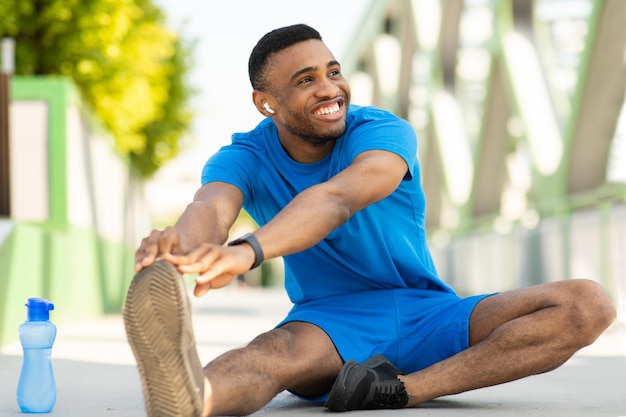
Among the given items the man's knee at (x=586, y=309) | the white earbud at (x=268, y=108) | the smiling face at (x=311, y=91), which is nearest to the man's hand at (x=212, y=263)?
the smiling face at (x=311, y=91)

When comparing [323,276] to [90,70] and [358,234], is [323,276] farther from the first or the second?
[90,70]

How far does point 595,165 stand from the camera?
1112 cm

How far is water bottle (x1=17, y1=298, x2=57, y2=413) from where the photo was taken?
345 centimetres

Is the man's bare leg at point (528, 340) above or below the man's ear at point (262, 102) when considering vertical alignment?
below

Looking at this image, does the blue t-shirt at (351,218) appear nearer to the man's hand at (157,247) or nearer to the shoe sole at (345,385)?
the shoe sole at (345,385)

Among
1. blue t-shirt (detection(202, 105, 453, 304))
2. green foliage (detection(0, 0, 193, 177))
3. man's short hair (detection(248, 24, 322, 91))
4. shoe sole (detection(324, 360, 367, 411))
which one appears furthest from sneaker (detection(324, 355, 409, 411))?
green foliage (detection(0, 0, 193, 177))

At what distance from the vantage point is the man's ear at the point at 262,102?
3.82m

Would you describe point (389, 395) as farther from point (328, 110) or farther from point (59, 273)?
point (59, 273)

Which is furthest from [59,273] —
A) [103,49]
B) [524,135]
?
[103,49]

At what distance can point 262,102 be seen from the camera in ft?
12.6

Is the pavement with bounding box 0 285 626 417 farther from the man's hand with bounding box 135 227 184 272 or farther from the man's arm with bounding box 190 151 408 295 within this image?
the man's hand with bounding box 135 227 184 272

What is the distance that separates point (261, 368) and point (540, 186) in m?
9.33

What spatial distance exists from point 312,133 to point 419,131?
69.0 feet

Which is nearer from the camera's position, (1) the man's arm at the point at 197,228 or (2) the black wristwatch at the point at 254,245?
(1) the man's arm at the point at 197,228
